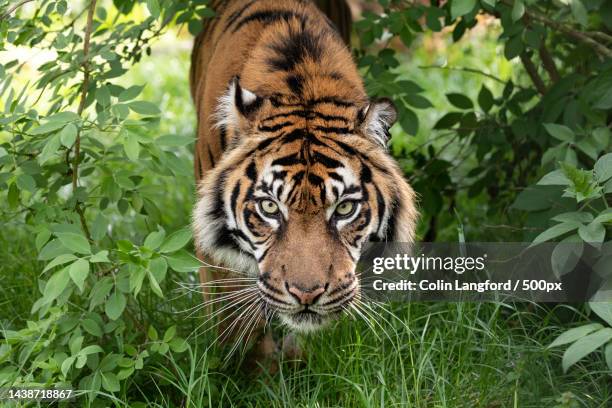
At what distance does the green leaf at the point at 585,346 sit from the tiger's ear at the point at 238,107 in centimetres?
135

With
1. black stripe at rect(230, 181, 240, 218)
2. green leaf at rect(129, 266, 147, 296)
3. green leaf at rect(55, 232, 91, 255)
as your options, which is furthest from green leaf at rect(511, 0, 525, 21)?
green leaf at rect(55, 232, 91, 255)

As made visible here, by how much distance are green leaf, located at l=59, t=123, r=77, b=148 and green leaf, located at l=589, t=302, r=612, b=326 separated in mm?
1521

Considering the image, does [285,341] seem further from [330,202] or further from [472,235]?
[472,235]

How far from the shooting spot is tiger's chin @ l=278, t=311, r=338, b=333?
9.59ft

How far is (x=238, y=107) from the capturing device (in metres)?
3.10

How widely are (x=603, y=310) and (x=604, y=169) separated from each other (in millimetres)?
464

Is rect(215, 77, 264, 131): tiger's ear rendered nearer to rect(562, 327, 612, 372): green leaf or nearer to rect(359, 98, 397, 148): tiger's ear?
rect(359, 98, 397, 148): tiger's ear

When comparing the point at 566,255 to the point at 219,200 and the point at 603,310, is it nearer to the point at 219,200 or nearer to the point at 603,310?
the point at 603,310

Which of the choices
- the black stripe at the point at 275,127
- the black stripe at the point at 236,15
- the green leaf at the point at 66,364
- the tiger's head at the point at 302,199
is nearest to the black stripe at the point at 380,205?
the tiger's head at the point at 302,199

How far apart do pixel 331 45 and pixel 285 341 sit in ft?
3.73

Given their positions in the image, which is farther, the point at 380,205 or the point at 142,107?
the point at 380,205

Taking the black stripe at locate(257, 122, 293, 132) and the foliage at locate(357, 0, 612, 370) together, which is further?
the black stripe at locate(257, 122, 293, 132)

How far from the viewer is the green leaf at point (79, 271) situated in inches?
100

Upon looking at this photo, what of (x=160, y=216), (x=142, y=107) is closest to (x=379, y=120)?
(x=142, y=107)
